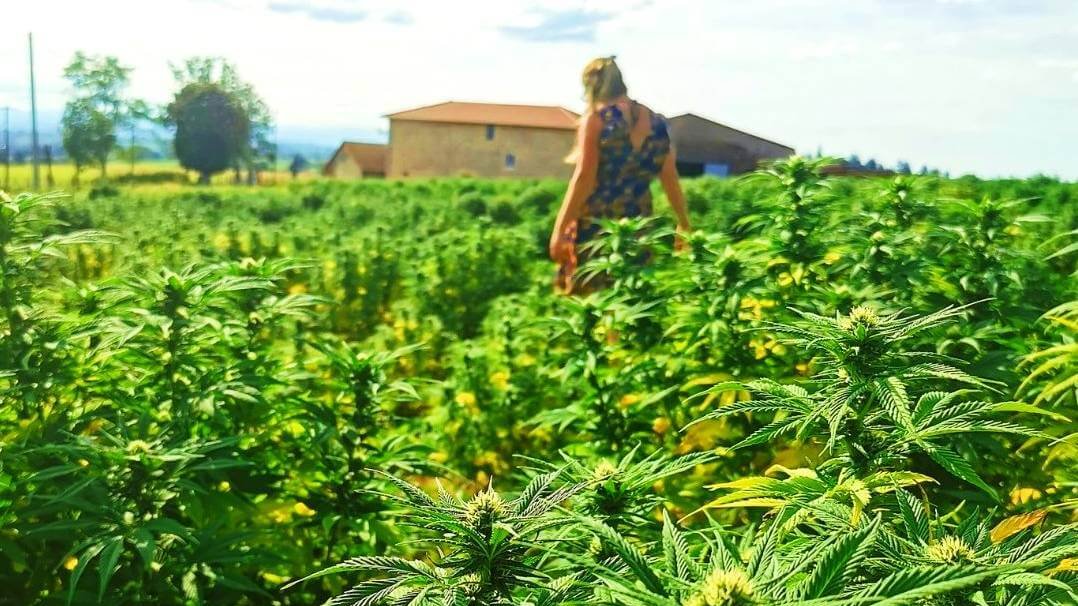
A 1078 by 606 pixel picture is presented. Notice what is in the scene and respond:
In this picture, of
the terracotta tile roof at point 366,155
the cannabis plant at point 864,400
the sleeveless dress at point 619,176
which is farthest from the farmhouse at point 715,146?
the cannabis plant at point 864,400

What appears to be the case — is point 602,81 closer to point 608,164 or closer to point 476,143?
point 608,164

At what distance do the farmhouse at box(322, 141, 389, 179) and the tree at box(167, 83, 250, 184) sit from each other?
2560cm

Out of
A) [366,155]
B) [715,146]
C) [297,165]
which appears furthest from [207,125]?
[366,155]

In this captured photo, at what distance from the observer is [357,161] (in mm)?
38812

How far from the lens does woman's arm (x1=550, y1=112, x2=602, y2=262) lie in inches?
185

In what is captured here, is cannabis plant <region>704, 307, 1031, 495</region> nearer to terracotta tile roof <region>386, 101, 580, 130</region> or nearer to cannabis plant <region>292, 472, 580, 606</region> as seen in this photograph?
Result: cannabis plant <region>292, 472, 580, 606</region>

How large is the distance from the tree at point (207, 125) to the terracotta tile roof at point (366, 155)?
2584 cm

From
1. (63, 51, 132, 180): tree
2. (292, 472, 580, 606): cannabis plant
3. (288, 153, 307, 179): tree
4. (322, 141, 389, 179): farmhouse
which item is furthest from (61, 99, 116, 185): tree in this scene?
(322, 141, 389, 179): farmhouse

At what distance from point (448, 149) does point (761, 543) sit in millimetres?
34706

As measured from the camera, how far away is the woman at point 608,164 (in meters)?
4.70

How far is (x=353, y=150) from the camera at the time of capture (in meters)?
39.1

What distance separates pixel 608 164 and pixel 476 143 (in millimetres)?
31137

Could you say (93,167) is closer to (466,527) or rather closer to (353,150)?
(466,527)

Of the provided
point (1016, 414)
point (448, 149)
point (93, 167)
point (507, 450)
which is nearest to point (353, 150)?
point (448, 149)
